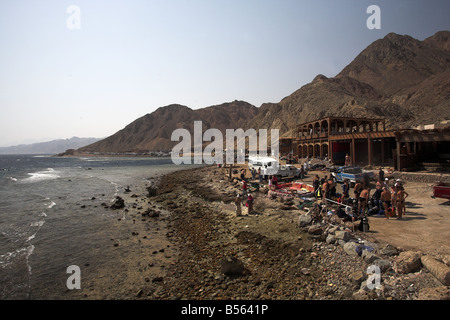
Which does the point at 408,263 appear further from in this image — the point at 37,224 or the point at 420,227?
the point at 37,224

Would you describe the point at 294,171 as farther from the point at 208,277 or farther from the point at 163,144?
the point at 163,144

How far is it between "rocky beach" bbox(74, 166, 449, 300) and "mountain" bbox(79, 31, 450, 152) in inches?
1978

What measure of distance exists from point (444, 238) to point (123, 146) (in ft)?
693

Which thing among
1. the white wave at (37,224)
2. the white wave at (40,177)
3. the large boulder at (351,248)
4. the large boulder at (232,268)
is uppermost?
the large boulder at (351,248)

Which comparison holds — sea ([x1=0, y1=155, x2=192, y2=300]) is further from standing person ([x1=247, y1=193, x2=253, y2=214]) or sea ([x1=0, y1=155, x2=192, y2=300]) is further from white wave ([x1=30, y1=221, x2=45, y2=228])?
standing person ([x1=247, y1=193, x2=253, y2=214])

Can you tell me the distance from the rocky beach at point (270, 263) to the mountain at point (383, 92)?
5025 cm

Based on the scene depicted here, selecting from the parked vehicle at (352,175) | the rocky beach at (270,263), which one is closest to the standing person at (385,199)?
the rocky beach at (270,263)

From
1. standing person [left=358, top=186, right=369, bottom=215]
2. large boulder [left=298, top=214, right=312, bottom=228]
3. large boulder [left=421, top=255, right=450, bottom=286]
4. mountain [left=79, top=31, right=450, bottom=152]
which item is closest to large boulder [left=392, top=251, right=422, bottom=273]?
large boulder [left=421, top=255, right=450, bottom=286]

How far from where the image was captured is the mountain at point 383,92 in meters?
64.0

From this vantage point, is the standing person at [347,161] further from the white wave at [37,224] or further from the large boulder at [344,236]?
the white wave at [37,224]

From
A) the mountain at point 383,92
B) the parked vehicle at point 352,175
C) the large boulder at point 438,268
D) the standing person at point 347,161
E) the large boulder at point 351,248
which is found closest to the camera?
the large boulder at point 438,268

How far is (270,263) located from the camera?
8.16 metres

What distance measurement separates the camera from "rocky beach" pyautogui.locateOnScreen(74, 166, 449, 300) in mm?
6113
